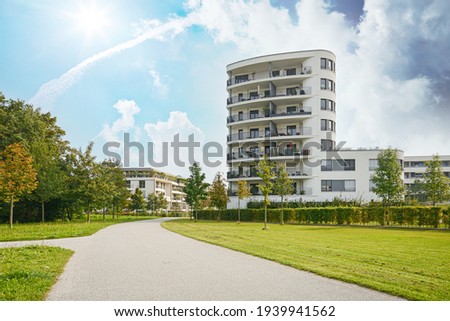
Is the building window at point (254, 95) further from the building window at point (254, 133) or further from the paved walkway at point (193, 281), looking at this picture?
the paved walkway at point (193, 281)

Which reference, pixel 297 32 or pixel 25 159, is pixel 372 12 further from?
pixel 25 159

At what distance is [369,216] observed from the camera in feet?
98.0

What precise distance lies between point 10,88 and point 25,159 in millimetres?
18730

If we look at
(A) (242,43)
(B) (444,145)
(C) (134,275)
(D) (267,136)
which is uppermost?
(D) (267,136)

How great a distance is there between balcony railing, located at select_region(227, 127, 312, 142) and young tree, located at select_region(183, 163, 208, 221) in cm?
583

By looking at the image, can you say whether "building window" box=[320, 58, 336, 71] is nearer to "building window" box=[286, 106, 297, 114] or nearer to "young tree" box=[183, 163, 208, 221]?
"building window" box=[286, 106, 297, 114]

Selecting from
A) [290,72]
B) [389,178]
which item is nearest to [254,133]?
[290,72]

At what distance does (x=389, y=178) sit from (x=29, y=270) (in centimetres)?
2703

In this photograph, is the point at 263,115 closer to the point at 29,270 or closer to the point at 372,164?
the point at 372,164

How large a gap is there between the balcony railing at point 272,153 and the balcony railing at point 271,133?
188 cm

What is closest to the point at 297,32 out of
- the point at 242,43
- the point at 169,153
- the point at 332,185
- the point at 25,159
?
the point at 242,43

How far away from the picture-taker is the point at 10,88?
9.68 m

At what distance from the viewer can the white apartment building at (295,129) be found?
46.1 meters

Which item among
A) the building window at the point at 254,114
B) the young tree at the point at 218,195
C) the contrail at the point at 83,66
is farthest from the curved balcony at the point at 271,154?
the contrail at the point at 83,66
